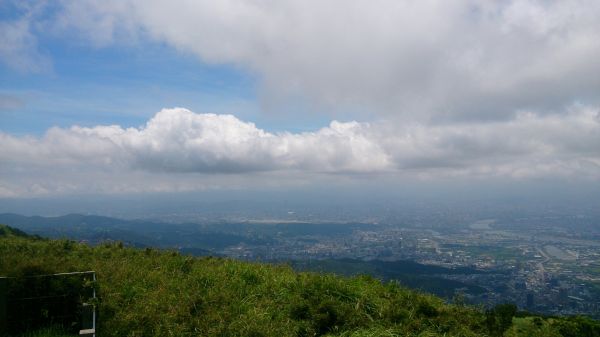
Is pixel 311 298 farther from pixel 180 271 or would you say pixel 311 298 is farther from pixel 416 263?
pixel 416 263

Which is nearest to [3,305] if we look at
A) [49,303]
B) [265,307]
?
[49,303]

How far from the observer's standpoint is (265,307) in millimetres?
8797

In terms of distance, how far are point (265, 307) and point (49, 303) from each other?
168 inches

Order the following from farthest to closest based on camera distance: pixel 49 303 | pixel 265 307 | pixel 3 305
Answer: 1. pixel 265 307
2. pixel 49 303
3. pixel 3 305

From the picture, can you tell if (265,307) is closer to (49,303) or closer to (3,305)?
(49,303)

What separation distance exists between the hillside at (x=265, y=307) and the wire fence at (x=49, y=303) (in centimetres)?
35

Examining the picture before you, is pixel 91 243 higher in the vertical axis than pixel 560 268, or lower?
higher

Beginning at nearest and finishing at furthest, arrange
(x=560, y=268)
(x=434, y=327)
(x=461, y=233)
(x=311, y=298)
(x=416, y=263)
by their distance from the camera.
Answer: (x=434, y=327)
(x=311, y=298)
(x=560, y=268)
(x=416, y=263)
(x=461, y=233)

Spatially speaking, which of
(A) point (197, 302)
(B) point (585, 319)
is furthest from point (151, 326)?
(B) point (585, 319)

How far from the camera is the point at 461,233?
14425 cm

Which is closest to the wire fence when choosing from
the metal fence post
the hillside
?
the metal fence post

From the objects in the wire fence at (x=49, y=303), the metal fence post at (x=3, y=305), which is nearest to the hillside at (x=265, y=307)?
the wire fence at (x=49, y=303)

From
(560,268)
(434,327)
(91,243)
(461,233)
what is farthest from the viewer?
(461,233)

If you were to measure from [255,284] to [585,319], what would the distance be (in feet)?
24.1
